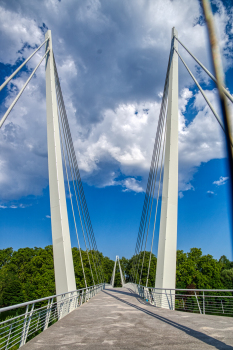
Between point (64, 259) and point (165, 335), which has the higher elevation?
point (64, 259)

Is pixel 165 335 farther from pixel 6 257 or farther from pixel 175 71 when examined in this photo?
pixel 6 257

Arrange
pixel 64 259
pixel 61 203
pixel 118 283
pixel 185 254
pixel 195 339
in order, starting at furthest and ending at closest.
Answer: pixel 118 283 → pixel 185 254 → pixel 61 203 → pixel 64 259 → pixel 195 339

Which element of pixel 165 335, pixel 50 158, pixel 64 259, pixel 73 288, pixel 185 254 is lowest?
pixel 165 335

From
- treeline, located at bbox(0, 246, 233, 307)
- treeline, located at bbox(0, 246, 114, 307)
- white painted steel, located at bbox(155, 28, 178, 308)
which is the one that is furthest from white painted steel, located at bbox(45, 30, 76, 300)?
treeline, located at bbox(0, 246, 233, 307)

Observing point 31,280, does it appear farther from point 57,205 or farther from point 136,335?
point 136,335

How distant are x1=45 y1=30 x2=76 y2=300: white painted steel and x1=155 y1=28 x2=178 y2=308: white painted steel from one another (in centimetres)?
406

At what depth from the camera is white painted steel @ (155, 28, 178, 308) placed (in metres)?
10.1

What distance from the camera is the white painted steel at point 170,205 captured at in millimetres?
10141

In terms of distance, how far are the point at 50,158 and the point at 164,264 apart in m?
7.04

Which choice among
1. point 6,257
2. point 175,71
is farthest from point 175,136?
point 6,257

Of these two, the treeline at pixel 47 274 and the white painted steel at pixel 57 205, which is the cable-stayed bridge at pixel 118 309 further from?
the treeline at pixel 47 274

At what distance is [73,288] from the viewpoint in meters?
9.92

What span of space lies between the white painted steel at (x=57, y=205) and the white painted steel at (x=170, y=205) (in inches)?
160

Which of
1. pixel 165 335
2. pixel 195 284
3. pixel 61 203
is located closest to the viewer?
pixel 165 335
